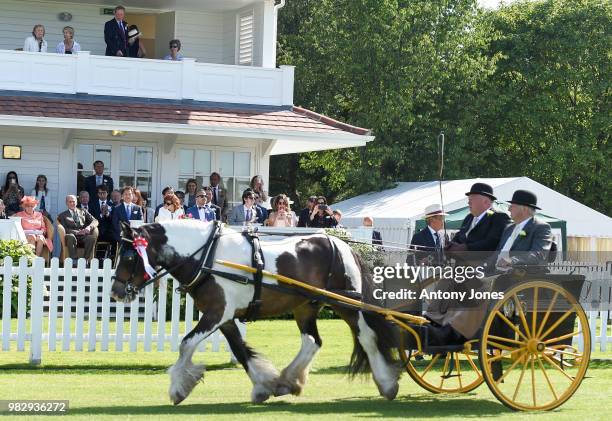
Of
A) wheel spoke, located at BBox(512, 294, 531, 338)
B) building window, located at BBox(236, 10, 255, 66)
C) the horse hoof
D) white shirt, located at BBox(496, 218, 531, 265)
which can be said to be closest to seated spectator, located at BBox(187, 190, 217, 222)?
building window, located at BBox(236, 10, 255, 66)

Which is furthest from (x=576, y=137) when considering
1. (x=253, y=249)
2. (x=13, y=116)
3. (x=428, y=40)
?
(x=253, y=249)

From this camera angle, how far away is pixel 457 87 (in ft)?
151

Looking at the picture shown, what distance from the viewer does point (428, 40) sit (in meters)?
43.9

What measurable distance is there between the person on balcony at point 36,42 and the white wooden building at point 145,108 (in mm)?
576

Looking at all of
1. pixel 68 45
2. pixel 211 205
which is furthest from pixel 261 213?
pixel 68 45

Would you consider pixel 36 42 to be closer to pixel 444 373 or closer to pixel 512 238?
pixel 444 373

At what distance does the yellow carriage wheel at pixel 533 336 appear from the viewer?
10.8 meters

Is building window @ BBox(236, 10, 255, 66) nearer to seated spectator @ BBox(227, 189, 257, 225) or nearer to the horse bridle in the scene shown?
seated spectator @ BBox(227, 189, 257, 225)

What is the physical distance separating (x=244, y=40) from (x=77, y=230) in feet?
27.9

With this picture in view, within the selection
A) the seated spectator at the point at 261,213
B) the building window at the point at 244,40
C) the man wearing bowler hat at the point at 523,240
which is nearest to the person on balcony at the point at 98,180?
the seated spectator at the point at 261,213

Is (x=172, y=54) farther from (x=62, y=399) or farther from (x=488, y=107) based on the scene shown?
(x=488, y=107)

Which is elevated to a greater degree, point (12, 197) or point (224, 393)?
point (12, 197)

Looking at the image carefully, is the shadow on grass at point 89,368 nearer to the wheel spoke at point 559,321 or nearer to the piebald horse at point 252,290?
the piebald horse at point 252,290

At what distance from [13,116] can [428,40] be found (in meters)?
23.7
